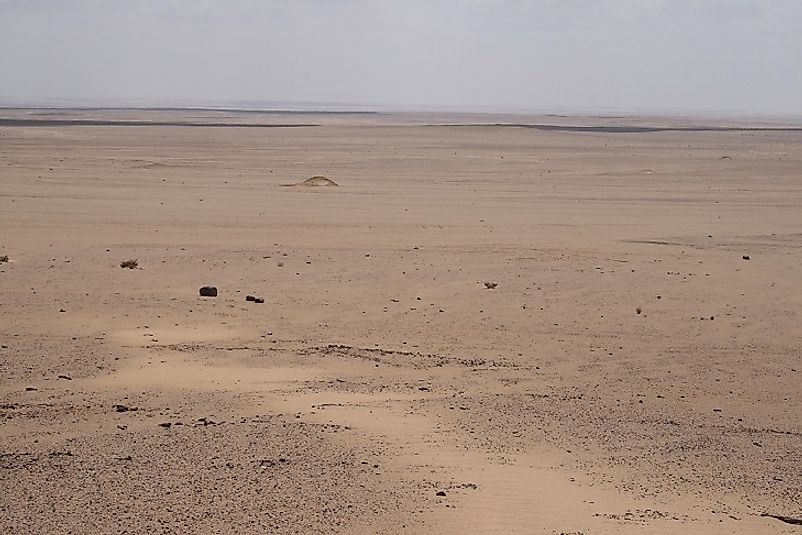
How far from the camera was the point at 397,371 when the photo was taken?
12.6 meters

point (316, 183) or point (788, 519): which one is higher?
A: point (788, 519)

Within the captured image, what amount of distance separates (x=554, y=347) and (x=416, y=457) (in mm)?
5606

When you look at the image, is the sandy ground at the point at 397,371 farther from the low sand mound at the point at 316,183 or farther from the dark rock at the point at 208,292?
the low sand mound at the point at 316,183

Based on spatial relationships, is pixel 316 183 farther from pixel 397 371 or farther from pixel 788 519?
pixel 788 519

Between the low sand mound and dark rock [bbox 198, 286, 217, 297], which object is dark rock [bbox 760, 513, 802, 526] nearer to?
dark rock [bbox 198, 286, 217, 297]

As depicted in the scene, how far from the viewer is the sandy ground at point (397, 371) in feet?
25.9

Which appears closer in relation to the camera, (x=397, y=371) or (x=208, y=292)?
(x=397, y=371)

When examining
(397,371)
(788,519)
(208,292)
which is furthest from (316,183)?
(788,519)

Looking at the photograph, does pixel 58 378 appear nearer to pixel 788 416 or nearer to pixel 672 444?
pixel 672 444

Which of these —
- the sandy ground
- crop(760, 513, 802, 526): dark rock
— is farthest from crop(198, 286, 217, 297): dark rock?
crop(760, 513, 802, 526): dark rock

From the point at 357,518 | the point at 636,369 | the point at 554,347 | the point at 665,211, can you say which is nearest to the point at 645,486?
the point at 357,518

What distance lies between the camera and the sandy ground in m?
7.88

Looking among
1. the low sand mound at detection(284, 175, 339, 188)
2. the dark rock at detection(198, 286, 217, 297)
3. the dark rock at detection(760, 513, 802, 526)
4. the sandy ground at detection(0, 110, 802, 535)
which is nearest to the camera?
the dark rock at detection(760, 513, 802, 526)

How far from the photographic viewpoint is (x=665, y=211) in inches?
1351
